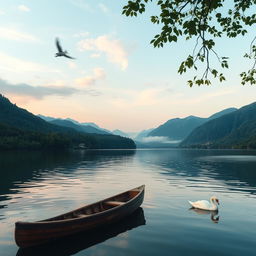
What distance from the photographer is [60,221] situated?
1984 cm

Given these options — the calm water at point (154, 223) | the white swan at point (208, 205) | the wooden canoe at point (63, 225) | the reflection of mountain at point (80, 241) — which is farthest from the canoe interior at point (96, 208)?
the white swan at point (208, 205)

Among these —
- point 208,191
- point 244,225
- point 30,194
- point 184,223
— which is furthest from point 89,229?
point 208,191

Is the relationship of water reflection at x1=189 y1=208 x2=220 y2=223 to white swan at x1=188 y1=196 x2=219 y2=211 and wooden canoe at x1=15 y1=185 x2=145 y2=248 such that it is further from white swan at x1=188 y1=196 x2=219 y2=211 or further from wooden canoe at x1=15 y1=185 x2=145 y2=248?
wooden canoe at x1=15 y1=185 x2=145 y2=248

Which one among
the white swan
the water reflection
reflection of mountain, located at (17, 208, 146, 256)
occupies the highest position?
the white swan

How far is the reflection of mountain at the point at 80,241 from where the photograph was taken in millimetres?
18859

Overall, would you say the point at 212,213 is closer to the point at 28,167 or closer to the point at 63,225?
the point at 63,225

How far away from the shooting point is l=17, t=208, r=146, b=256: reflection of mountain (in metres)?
18.9

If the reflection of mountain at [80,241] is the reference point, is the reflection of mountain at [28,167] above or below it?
above

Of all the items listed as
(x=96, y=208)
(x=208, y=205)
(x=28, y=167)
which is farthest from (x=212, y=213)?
(x=28, y=167)

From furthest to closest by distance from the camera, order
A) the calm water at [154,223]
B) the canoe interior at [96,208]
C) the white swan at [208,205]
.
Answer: the white swan at [208,205] → the canoe interior at [96,208] → the calm water at [154,223]

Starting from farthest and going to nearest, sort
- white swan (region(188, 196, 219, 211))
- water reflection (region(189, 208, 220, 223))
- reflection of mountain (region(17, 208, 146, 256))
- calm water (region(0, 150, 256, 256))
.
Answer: white swan (region(188, 196, 219, 211)), water reflection (region(189, 208, 220, 223)), calm water (region(0, 150, 256, 256)), reflection of mountain (region(17, 208, 146, 256))

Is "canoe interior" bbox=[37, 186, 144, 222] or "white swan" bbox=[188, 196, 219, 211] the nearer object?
"canoe interior" bbox=[37, 186, 144, 222]

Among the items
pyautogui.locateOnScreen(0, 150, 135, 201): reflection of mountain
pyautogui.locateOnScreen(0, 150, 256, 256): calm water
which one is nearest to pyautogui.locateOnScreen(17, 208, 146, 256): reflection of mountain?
pyautogui.locateOnScreen(0, 150, 256, 256): calm water

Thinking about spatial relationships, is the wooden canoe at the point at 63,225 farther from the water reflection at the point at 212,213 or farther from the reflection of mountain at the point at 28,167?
the reflection of mountain at the point at 28,167
